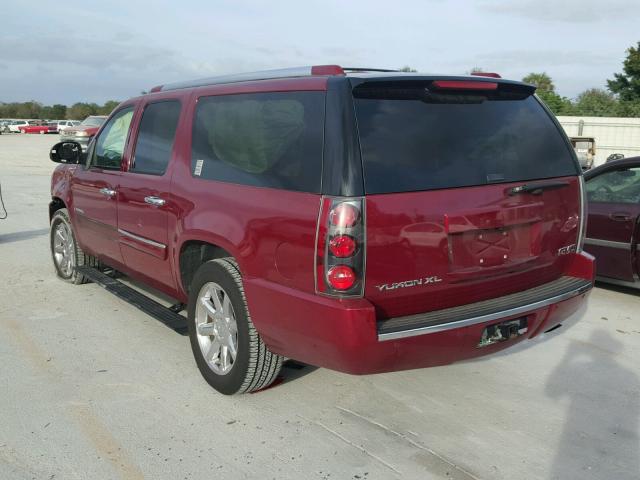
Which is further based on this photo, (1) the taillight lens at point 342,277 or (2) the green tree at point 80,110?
(2) the green tree at point 80,110

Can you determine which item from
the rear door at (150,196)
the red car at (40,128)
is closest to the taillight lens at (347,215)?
the rear door at (150,196)

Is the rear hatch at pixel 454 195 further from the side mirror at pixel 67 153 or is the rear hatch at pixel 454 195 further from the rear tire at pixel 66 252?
the rear tire at pixel 66 252

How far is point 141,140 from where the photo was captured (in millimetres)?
4824

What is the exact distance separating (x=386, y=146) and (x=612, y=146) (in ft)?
89.9

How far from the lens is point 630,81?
156 ft

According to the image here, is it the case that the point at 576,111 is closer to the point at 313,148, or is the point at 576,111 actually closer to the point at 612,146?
the point at 612,146

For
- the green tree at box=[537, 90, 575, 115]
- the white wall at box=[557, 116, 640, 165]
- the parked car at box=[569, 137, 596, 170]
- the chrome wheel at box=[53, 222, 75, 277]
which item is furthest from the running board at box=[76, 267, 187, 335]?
the green tree at box=[537, 90, 575, 115]

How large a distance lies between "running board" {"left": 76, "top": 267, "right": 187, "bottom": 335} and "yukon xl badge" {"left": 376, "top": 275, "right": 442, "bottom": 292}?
1731 mm

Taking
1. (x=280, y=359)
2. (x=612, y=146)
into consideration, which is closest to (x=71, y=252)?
(x=280, y=359)

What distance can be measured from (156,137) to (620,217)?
4428 millimetres

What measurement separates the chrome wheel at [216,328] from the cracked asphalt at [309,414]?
23 centimetres

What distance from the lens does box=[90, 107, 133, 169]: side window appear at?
514 cm

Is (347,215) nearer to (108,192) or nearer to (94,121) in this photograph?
(108,192)

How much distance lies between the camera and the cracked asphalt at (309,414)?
308 cm
